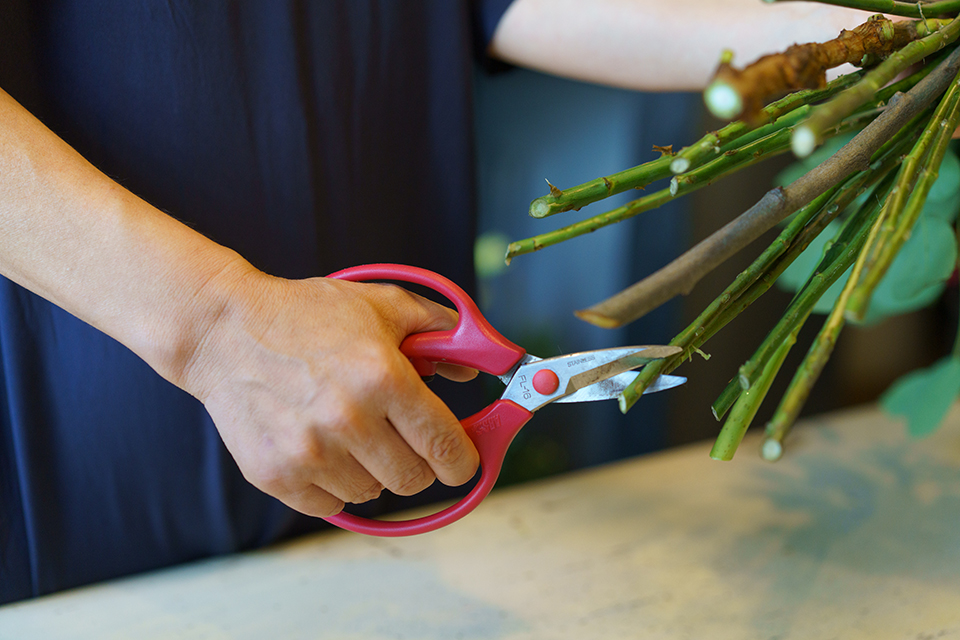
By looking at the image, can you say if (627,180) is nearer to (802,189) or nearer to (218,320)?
(802,189)

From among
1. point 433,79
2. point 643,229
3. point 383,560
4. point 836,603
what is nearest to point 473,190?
point 433,79

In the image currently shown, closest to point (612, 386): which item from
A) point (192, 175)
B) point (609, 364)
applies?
point (609, 364)

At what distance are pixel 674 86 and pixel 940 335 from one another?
581 millimetres

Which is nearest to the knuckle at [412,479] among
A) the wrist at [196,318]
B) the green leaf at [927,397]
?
the wrist at [196,318]

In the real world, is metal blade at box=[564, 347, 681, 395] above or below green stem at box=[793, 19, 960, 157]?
below

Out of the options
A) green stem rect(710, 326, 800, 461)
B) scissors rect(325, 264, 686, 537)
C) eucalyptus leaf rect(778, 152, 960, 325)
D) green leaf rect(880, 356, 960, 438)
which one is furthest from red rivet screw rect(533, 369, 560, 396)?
green leaf rect(880, 356, 960, 438)

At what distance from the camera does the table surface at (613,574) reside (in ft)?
1.51

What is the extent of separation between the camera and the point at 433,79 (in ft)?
1.86

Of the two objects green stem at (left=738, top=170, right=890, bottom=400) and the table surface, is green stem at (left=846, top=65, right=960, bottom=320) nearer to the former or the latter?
green stem at (left=738, top=170, right=890, bottom=400)

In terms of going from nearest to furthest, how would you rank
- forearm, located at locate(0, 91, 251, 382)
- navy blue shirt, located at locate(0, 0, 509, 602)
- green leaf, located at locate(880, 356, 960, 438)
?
forearm, located at locate(0, 91, 251, 382), navy blue shirt, located at locate(0, 0, 509, 602), green leaf, located at locate(880, 356, 960, 438)

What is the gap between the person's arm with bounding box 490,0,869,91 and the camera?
1.65 feet

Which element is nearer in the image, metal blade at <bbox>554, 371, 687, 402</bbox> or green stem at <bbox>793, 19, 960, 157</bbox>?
green stem at <bbox>793, 19, 960, 157</bbox>

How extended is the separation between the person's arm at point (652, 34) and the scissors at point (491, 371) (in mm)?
293

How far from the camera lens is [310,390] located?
1.04 ft
